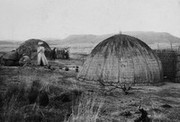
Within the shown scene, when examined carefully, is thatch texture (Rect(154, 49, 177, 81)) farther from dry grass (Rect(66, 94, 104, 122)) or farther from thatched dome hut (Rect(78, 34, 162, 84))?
dry grass (Rect(66, 94, 104, 122))

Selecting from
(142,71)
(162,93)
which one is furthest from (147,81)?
(162,93)

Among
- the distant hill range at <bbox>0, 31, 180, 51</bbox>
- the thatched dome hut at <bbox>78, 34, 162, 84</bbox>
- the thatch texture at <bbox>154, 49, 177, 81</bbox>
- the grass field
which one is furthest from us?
the distant hill range at <bbox>0, 31, 180, 51</bbox>

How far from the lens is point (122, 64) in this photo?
12375mm

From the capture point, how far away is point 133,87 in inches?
462

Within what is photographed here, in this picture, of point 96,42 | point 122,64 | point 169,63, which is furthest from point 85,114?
point 96,42

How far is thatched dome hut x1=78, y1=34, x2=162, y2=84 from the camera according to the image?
1217 cm

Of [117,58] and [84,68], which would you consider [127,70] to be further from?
[84,68]

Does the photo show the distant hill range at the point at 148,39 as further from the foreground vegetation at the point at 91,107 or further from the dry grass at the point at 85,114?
the dry grass at the point at 85,114

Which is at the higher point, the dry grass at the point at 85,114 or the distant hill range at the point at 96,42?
the distant hill range at the point at 96,42

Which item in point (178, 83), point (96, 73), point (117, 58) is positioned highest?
point (117, 58)

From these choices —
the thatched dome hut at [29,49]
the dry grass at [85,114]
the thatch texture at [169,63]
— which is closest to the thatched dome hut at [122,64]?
the thatch texture at [169,63]

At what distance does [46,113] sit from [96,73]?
6451 mm

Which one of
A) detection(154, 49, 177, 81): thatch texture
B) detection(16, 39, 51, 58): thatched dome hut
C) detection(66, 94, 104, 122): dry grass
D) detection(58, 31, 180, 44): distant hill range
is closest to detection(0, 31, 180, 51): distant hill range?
detection(58, 31, 180, 44): distant hill range

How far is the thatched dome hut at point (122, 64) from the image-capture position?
1217 centimetres
